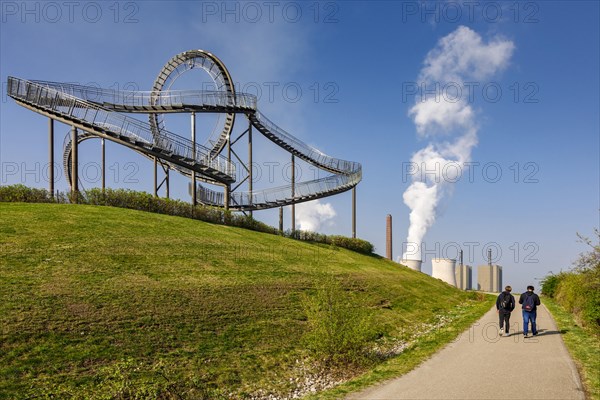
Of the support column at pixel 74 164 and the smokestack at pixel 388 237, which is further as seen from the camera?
the smokestack at pixel 388 237

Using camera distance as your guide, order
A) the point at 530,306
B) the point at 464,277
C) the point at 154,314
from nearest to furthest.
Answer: the point at 154,314
the point at 530,306
the point at 464,277

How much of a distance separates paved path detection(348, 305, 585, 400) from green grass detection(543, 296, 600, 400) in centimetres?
21

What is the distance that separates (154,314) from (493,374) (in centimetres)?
997

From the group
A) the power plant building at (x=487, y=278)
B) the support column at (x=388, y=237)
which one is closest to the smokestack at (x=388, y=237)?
the support column at (x=388, y=237)

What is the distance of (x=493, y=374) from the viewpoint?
35.1 feet

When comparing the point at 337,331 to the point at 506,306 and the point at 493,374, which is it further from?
the point at 506,306

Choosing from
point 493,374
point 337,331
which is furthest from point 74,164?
point 493,374

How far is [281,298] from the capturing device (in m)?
18.9

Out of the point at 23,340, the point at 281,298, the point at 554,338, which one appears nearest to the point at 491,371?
the point at 554,338

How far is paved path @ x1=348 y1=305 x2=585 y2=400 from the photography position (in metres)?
9.30

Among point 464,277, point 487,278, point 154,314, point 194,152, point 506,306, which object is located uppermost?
point 194,152

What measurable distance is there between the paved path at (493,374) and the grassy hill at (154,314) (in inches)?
86.9

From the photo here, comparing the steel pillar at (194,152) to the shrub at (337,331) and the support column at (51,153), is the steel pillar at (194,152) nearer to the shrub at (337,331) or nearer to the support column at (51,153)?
the support column at (51,153)

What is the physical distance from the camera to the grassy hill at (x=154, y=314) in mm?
11125
